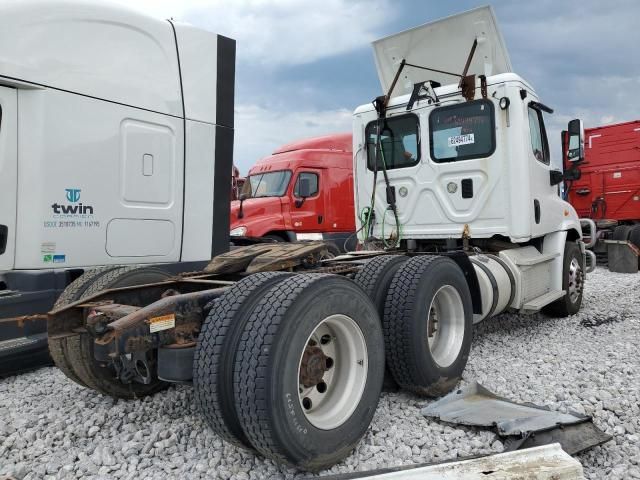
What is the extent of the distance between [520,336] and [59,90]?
16.6 ft

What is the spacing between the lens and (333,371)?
9.50 ft

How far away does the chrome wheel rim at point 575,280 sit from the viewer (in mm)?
6711

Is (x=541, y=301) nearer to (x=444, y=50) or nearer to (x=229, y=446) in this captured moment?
(x=444, y=50)

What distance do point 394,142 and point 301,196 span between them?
4.34 meters

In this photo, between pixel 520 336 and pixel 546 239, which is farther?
pixel 546 239

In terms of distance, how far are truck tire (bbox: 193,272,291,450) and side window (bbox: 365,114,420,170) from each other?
3929 mm

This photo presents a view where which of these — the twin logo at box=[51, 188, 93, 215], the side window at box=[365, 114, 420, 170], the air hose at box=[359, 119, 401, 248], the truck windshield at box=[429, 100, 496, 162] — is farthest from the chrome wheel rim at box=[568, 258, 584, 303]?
the twin logo at box=[51, 188, 93, 215]

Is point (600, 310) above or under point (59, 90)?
under

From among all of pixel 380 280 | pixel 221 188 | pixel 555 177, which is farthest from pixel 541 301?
pixel 221 188

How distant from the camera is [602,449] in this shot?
288 centimetres

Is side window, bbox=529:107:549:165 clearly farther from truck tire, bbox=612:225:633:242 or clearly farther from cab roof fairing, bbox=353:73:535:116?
truck tire, bbox=612:225:633:242

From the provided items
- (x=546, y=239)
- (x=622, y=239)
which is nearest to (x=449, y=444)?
(x=546, y=239)

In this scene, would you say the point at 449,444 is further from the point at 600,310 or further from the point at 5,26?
the point at 600,310

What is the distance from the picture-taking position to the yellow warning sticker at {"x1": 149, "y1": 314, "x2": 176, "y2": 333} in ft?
8.36
